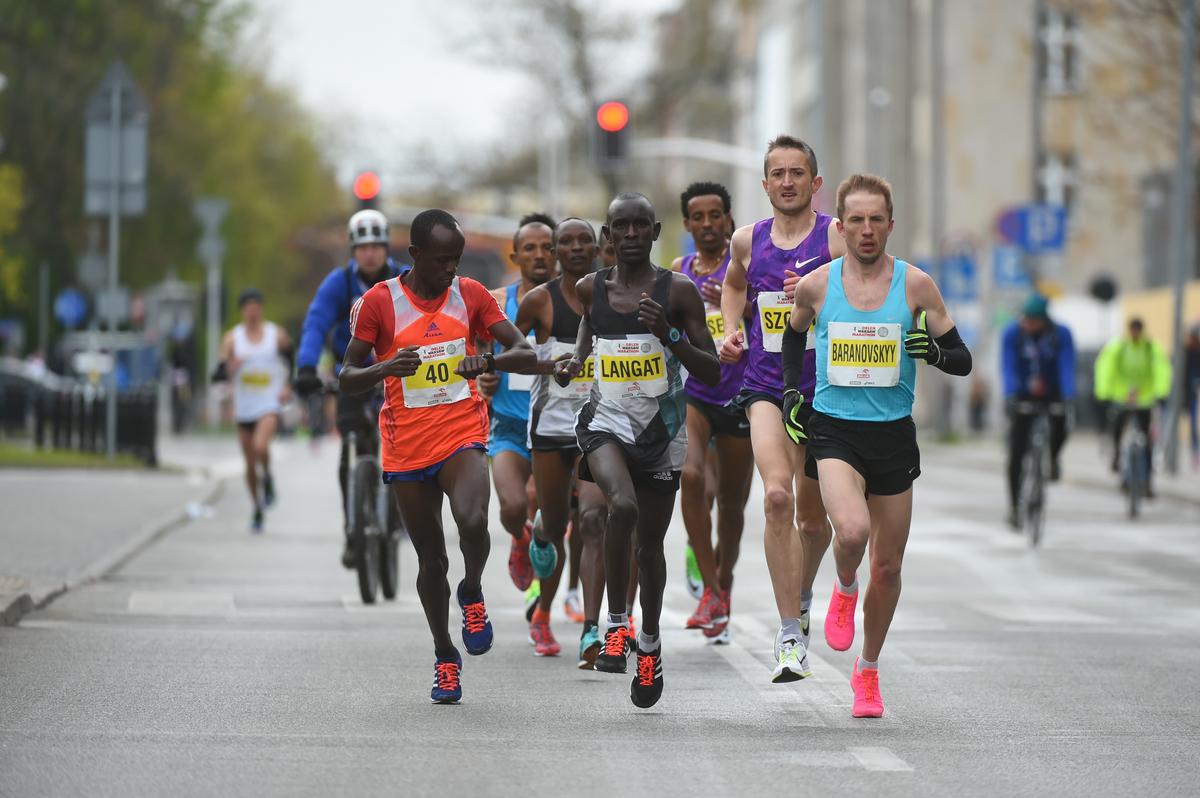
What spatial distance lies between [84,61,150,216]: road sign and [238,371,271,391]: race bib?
21.1 ft

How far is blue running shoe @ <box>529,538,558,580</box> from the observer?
37.8 ft

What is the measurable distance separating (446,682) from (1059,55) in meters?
50.2

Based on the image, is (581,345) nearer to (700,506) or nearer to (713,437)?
(700,506)

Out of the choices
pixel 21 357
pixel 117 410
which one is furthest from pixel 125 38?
pixel 117 410

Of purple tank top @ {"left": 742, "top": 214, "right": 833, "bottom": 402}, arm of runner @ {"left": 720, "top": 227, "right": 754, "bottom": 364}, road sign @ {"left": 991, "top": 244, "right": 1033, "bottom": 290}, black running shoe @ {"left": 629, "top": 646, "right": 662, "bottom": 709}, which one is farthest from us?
road sign @ {"left": 991, "top": 244, "right": 1033, "bottom": 290}

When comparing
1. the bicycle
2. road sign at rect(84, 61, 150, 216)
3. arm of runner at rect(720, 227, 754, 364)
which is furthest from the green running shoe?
road sign at rect(84, 61, 150, 216)

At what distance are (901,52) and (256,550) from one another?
150 feet

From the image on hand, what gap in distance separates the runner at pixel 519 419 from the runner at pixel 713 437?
719 millimetres

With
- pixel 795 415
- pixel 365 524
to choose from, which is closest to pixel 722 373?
pixel 795 415

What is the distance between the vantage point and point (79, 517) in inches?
805

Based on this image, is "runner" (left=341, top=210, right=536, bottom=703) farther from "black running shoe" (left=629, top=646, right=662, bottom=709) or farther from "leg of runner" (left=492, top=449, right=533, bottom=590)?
"leg of runner" (left=492, top=449, right=533, bottom=590)

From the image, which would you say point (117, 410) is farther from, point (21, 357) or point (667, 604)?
point (21, 357)

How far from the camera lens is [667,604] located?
14.2 m

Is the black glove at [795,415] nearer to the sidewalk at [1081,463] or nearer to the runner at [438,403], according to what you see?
the runner at [438,403]
